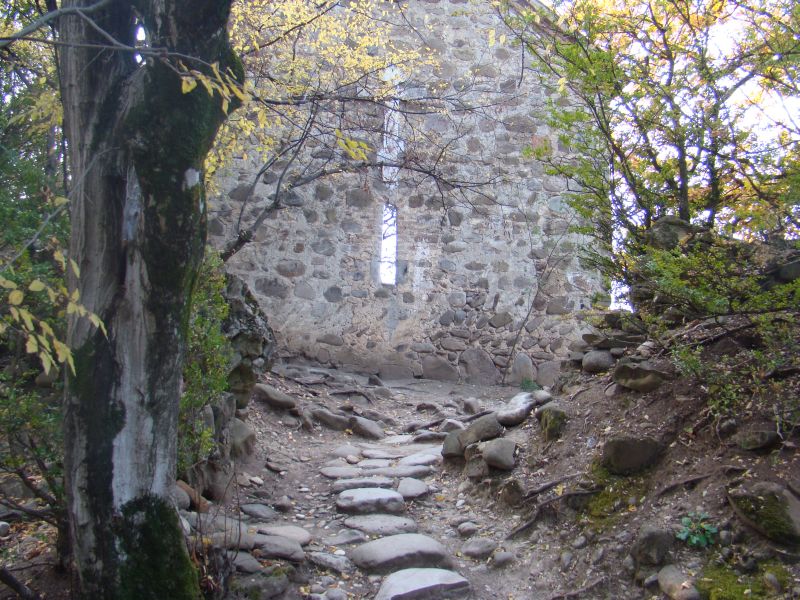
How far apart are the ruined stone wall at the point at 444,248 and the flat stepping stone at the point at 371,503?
375 centimetres

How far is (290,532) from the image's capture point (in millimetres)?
4289

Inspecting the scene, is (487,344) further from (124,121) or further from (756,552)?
(124,121)

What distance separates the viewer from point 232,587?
11.3 feet

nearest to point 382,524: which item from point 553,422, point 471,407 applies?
point 553,422

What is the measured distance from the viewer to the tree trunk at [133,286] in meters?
2.92

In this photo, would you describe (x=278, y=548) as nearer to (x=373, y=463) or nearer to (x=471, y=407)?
(x=373, y=463)

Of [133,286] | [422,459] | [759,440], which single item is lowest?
[422,459]

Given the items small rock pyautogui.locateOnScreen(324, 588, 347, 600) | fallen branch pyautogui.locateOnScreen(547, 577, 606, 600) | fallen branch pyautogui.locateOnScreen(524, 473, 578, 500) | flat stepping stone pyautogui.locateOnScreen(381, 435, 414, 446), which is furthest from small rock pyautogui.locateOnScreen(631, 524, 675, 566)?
flat stepping stone pyautogui.locateOnScreen(381, 435, 414, 446)

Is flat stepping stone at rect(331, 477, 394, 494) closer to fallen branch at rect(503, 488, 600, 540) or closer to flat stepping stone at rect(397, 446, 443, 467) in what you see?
flat stepping stone at rect(397, 446, 443, 467)

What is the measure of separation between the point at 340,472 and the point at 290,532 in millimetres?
1227

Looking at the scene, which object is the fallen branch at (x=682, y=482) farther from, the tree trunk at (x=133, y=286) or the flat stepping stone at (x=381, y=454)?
the flat stepping stone at (x=381, y=454)

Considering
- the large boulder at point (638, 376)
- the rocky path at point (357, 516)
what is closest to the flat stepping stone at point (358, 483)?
the rocky path at point (357, 516)

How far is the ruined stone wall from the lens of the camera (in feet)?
28.3

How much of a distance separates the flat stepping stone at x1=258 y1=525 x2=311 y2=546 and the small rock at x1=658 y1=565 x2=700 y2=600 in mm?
2074
